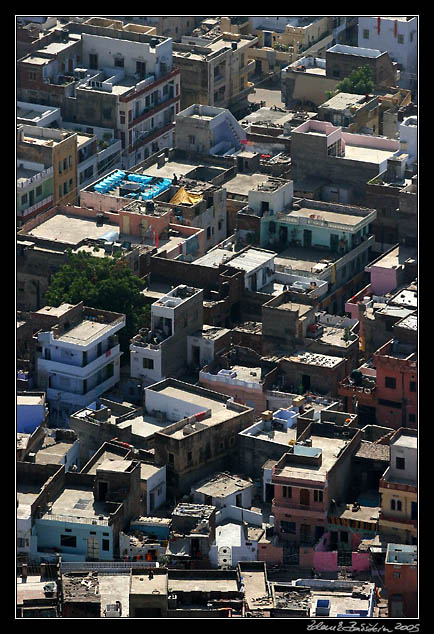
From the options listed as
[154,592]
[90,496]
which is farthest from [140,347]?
[154,592]

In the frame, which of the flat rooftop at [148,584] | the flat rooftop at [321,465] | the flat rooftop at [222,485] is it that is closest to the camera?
the flat rooftop at [148,584]

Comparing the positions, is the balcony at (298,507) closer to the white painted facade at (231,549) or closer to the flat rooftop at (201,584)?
the white painted facade at (231,549)

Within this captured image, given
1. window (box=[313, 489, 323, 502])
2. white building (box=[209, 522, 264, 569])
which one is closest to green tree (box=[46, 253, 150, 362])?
white building (box=[209, 522, 264, 569])

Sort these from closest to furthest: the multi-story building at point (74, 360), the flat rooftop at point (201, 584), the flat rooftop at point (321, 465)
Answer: the flat rooftop at point (201, 584)
the flat rooftop at point (321, 465)
the multi-story building at point (74, 360)

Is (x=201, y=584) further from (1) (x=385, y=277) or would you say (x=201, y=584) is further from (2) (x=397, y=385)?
(1) (x=385, y=277)

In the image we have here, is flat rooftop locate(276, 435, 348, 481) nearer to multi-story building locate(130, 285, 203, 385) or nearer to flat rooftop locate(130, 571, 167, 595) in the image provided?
flat rooftop locate(130, 571, 167, 595)

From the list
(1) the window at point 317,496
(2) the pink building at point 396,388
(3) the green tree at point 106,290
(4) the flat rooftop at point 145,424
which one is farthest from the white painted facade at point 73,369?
(1) the window at point 317,496

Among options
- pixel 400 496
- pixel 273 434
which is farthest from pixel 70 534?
pixel 400 496

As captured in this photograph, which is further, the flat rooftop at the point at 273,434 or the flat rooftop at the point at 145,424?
the flat rooftop at the point at 145,424
